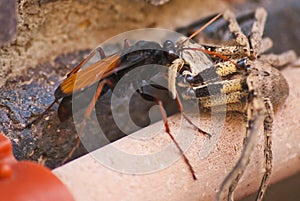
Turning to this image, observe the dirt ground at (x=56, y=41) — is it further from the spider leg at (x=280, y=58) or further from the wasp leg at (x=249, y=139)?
the wasp leg at (x=249, y=139)

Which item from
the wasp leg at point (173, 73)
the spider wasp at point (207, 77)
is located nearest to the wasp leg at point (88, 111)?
the spider wasp at point (207, 77)

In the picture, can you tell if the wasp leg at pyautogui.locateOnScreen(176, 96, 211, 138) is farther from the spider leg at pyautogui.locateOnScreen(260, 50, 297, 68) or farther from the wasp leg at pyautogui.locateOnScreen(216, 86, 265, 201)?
the spider leg at pyautogui.locateOnScreen(260, 50, 297, 68)

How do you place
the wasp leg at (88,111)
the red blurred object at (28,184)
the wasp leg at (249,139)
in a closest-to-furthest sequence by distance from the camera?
the red blurred object at (28,184) → the wasp leg at (249,139) → the wasp leg at (88,111)

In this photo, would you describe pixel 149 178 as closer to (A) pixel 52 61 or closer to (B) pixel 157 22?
(A) pixel 52 61

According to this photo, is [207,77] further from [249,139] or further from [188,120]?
[249,139]

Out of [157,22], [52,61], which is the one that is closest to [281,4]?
[157,22]

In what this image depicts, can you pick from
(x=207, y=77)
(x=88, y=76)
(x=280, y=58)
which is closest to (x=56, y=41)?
(x=88, y=76)
